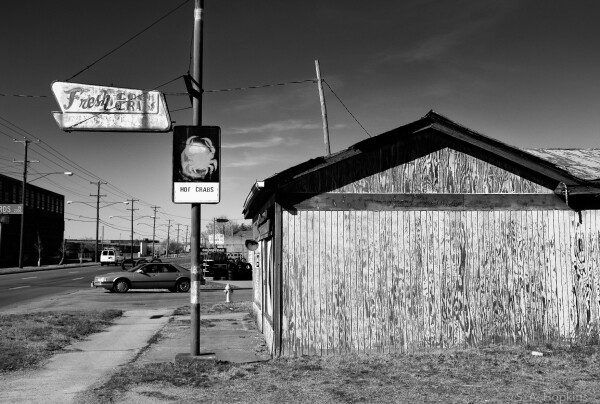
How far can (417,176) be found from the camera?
10.2 metres

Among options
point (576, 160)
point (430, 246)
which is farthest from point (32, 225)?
point (576, 160)

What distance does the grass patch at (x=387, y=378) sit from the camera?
709 centimetres

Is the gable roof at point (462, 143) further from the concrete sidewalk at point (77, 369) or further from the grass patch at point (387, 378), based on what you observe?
the concrete sidewalk at point (77, 369)

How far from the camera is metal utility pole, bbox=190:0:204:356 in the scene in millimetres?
9219

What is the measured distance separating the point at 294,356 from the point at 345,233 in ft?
7.89

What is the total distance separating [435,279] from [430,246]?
2.05 feet

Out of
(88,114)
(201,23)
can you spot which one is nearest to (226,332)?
(88,114)

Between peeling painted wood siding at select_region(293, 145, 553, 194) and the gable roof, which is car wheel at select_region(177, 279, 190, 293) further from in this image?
peeling painted wood siding at select_region(293, 145, 553, 194)

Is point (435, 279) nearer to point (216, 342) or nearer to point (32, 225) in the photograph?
point (216, 342)

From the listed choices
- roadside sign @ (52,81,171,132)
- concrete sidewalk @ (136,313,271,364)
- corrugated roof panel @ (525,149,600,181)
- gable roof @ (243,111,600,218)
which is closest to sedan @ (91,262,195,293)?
concrete sidewalk @ (136,313,271,364)

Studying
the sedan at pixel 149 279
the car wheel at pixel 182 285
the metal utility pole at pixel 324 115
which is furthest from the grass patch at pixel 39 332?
the metal utility pole at pixel 324 115

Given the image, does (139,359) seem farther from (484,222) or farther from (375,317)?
(484,222)

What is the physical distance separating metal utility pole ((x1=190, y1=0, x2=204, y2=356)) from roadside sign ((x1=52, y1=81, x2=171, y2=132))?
599 millimetres

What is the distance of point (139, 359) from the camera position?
9750mm
